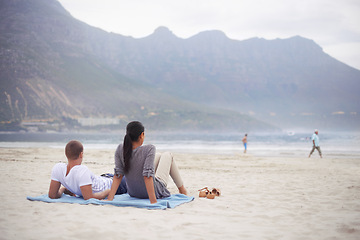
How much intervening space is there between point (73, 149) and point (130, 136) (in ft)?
3.47

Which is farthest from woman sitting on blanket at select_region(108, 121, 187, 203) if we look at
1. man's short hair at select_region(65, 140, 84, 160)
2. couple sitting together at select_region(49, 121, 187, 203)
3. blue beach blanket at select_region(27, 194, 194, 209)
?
man's short hair at select_region(65, 140, 84, 160)

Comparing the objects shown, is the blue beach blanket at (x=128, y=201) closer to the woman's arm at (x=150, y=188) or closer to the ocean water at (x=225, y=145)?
the woman's arm at (x=150, y=188)

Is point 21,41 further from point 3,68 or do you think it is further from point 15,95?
point 15,95

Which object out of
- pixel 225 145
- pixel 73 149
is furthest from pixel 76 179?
pixel 225 145

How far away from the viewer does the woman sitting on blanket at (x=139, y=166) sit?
17.3 ft

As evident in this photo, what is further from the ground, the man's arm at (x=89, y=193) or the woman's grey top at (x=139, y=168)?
the woman's grey top at (x=139, y=168)

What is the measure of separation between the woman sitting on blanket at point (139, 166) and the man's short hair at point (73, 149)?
668 millimetres

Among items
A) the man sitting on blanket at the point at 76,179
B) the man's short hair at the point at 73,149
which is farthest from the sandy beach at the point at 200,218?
the man's short hair at the point at 73,149

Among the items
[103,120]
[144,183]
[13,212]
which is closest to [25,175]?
[13,212]

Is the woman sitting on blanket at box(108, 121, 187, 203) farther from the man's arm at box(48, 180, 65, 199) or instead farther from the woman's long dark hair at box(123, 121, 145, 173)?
the man's arm at box(48, 180, 65, 199)

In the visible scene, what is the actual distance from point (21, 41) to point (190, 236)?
188 meters

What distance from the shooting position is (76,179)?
576 cm

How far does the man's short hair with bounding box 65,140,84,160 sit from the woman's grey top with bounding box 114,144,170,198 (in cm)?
67

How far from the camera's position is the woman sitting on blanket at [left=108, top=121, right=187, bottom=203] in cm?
527
